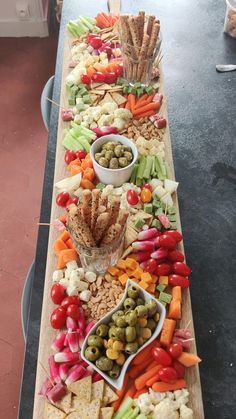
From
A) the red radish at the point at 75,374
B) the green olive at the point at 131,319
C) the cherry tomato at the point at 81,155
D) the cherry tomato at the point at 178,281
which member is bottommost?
the red radish at the point at 75,374

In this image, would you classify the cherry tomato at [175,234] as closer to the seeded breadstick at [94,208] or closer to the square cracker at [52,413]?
the seeded breadstick at [94,208]

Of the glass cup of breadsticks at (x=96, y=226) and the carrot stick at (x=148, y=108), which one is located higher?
the carrot stick at (x=148, y=108)

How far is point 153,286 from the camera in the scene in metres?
1.36

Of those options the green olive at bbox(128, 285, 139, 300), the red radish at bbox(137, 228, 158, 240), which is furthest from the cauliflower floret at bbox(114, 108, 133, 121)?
the green olive at bbox(128, 285, 139, 300)

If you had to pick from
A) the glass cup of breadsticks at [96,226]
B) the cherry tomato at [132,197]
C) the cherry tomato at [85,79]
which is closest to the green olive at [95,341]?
the glass cup of breadsticks at [96,226]

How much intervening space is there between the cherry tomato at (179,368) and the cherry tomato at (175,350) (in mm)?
20

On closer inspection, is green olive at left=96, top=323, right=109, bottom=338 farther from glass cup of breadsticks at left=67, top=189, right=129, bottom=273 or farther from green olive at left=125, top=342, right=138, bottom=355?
glass cup of breadsticks at left=67, top=189, right=129, bottom=273

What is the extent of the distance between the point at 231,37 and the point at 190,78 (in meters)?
0.38

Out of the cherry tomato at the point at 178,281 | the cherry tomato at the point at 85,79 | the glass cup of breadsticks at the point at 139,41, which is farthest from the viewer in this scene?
the cherry tomato at the point at 85,79

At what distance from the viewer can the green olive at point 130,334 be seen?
1.16 m

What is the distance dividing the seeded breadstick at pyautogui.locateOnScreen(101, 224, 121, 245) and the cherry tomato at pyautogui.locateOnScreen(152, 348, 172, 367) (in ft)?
1.04

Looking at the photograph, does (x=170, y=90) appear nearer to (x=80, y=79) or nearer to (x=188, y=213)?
(x=80, y=79)

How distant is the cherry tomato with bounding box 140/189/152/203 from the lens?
1.52 m

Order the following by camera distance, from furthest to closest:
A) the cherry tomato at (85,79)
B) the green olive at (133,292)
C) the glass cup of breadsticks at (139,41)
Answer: the cherry tomato at (85,79)
the glass cup of breadsticks at (139,41)
the green olive at (133,292)
